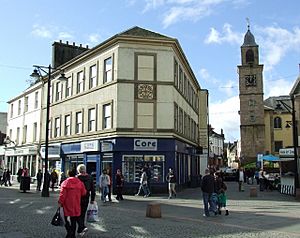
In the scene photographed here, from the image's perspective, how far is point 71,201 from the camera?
29.0 feet

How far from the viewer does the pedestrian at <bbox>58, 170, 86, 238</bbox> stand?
8.84 meters

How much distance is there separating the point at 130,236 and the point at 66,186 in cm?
228

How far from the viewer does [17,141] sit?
141ft

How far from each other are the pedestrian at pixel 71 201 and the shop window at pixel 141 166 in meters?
16.3

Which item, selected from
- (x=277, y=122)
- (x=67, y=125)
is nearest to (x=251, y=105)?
(x=277, y=122)

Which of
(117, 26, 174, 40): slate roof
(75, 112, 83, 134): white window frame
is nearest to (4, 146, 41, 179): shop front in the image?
(75, 112, 83, 134): white window frame

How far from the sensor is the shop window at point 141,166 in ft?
83.4

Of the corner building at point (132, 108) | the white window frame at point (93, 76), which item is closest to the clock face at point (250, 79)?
the corner building at point (132, 108)

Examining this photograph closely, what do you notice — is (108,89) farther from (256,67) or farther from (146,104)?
(256,67)

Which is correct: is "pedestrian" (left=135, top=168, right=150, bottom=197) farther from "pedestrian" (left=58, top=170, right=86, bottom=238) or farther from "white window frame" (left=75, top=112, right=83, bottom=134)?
"pedestrian" (left=58, top=170, right=86, bottom=238)

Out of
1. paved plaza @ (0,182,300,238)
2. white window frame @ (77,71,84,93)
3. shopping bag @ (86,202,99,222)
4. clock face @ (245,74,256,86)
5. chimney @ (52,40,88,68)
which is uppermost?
clock face @ (245,74,256,86)

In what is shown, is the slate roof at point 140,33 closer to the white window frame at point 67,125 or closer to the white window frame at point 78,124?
the white window frame at point 78,124

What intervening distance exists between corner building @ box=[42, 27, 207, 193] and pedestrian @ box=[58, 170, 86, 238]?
52.9 feet

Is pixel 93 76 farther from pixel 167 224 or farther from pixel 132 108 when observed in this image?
pixel 167 224
